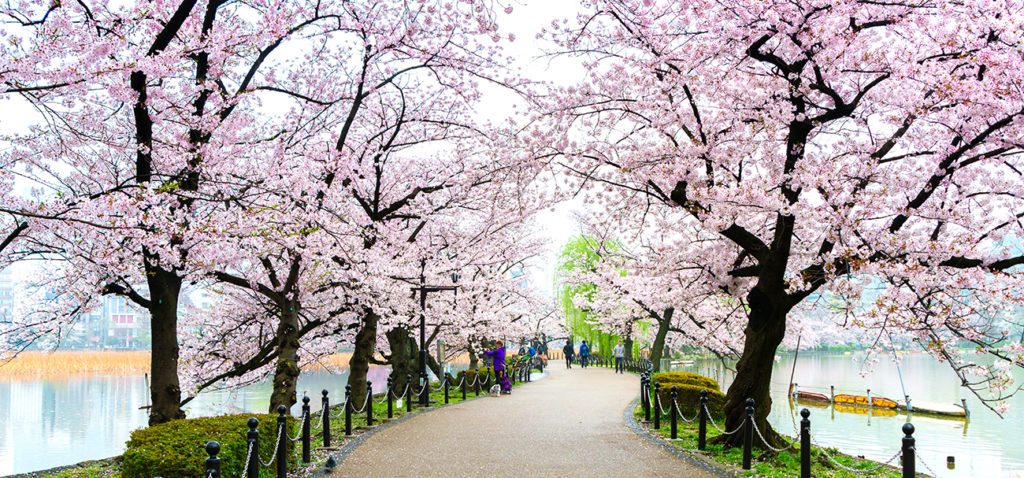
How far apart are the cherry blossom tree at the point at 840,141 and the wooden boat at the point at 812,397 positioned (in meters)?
19.6

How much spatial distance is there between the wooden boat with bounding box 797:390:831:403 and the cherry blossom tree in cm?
1956

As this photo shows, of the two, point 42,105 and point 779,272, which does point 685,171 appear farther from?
point 42,105

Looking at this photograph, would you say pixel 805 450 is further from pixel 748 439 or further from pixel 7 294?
pixel 7 294

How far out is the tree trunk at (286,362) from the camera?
449 inches

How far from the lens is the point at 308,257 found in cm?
1180

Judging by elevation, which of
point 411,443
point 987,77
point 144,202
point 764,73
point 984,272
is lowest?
point 411,443

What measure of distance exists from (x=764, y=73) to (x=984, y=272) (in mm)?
3771

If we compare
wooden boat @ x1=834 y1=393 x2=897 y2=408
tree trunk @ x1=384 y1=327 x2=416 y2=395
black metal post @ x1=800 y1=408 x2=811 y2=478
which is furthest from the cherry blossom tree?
wooden boat @ x1=834 y1=393 x2=897 y2=408

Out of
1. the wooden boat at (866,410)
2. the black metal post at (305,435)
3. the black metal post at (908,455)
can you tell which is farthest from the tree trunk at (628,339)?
the black metal post at (908,455)

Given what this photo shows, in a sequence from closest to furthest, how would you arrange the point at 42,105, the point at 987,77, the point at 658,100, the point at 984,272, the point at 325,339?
1. the point at 42,105
2. the point at 987,77
3. the point at 984,272
4. the point at 658,100
5. the point at 325,339

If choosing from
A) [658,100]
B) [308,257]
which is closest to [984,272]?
[658,100]

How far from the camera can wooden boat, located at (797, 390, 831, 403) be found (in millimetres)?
27922

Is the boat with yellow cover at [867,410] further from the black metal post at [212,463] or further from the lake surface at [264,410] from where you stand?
the black metal post at [212,463]

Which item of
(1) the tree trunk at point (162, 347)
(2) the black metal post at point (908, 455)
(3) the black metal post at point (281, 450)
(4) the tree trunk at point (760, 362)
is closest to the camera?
(2) the black metal post at point (908, 455)
